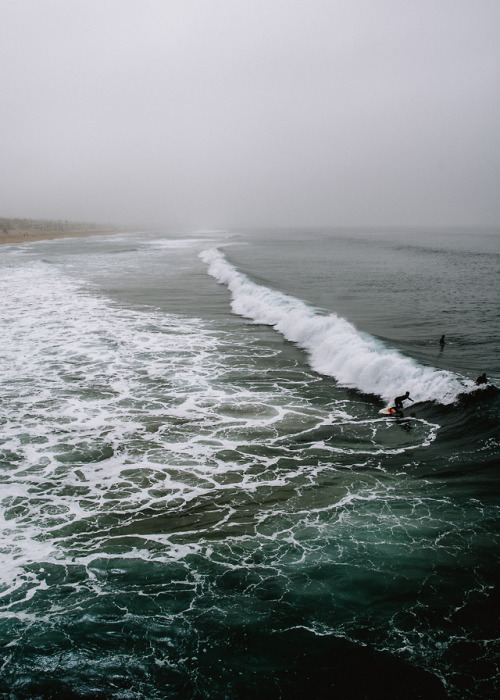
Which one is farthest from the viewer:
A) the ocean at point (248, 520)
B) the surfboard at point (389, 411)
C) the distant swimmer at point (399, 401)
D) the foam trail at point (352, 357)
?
the foam trail at point (352, 357)

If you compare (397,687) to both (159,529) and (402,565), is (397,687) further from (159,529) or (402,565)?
(159,529)

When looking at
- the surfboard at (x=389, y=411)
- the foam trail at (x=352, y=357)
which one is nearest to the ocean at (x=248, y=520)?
the foam trail at (x=352, y=357)

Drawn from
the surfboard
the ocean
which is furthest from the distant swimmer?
the ocean

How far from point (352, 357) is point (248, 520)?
979 cm

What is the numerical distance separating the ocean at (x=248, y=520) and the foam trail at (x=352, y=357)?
4.7 inches

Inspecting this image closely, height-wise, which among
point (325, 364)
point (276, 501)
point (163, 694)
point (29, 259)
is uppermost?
point (29, 259)

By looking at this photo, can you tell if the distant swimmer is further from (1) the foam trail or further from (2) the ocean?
(1) the foam trail

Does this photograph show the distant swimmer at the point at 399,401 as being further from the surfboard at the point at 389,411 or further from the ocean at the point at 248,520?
the ocean at the point at 248,520

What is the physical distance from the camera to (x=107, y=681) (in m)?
5.18

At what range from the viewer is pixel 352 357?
16.5m

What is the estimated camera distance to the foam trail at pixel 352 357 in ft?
45.3

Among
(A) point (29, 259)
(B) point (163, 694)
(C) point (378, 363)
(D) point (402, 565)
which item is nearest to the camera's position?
(B) point (163, 694)

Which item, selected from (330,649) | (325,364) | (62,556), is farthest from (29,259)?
(330,649)

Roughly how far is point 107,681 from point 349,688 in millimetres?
2812
